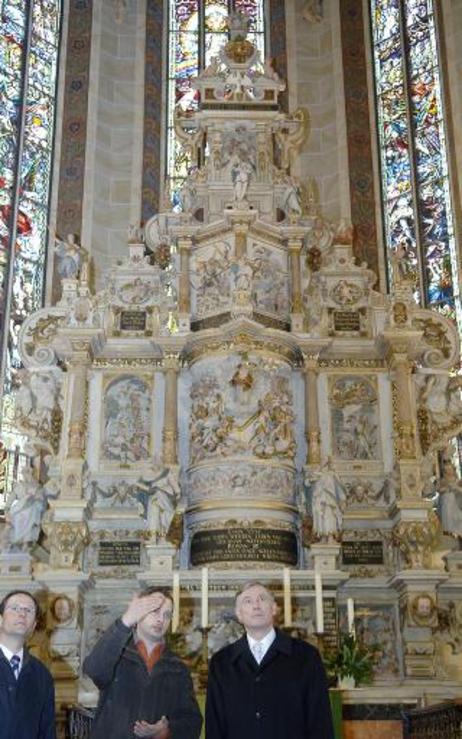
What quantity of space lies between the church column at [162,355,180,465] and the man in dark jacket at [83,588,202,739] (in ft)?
24.3

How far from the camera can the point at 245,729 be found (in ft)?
15.0

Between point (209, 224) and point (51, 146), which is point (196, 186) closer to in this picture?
point (209, 224)

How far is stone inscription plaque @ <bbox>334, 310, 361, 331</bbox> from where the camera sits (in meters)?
13.4

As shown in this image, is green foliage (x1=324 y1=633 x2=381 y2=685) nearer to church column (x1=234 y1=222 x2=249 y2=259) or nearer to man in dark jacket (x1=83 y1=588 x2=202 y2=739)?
man in dark jacket (x1=83 y1=588 x2=202 y2=739)

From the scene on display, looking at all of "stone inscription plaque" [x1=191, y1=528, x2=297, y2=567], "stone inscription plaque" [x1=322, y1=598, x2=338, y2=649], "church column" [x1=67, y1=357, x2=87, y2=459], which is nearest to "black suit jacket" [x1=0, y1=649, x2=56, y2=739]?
"stone inscription plaque" [x1=322, y1=598, x2=338, y2=649]

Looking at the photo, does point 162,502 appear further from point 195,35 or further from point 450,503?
point 195,35

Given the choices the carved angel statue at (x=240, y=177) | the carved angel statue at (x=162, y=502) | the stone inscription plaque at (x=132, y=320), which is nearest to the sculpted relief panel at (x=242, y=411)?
the carved angel statue at (x=162, y=502)

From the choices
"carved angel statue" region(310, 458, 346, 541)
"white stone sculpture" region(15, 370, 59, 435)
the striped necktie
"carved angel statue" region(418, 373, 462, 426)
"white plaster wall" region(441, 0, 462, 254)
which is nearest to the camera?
the striped necktie

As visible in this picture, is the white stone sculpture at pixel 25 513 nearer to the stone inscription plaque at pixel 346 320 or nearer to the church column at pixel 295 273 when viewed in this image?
the church column at pixel 295 273

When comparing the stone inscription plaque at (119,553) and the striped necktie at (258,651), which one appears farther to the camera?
the stone inscription plaque at (119,553)

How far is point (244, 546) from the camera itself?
1147 centimetres

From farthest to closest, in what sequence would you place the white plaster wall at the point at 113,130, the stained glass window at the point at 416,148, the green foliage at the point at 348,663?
1. the white plaster wall at the point at 113,130
2. the stained glass window at the point at 416,148
3. the green foliage at the point at 348,663

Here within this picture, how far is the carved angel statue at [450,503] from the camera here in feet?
40.6

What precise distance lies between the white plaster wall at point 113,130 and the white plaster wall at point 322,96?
3104 millimetres
